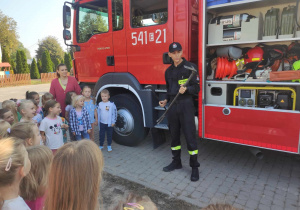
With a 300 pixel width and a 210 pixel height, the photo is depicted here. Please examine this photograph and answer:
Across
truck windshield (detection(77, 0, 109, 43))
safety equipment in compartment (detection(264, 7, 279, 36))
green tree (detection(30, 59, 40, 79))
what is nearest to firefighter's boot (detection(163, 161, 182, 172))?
safety equipment in compartment (detection(264, 7, 279, 36))

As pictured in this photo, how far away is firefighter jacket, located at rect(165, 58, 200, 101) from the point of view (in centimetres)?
306

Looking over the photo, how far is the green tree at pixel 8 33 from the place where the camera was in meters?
37.1

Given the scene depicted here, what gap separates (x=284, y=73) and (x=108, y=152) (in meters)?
3.12

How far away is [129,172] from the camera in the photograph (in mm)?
3553

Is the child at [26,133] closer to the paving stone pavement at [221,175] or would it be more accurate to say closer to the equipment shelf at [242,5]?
the paving stone pavement at [221,175]

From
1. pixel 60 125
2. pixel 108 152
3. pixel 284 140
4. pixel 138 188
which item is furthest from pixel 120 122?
pixel 284 140

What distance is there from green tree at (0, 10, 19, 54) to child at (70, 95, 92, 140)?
1621 inches

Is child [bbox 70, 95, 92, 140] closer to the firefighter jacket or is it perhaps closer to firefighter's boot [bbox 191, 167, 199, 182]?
the firefighter jacket

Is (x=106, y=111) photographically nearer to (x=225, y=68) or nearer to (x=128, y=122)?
(x=128, y=122)

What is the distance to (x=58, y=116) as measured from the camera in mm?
3449

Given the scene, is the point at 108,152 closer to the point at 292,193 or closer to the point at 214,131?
the point at 214,131

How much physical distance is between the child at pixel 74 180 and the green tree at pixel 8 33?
43.8 m

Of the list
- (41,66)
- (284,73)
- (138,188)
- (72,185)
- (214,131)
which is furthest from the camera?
(41,66)

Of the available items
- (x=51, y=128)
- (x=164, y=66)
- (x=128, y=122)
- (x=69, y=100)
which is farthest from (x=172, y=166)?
(x=69, y=100)
